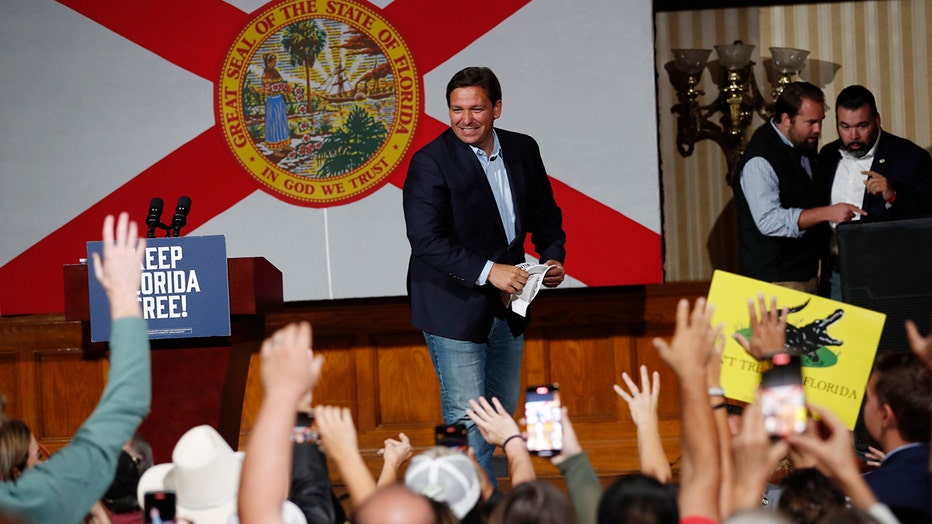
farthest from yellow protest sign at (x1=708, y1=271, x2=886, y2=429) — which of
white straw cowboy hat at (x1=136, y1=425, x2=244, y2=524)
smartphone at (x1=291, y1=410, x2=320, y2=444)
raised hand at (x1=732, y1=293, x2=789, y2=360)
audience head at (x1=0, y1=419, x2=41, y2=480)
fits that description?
audience head at (x1=0, y1=419, x2=41, y2=480)

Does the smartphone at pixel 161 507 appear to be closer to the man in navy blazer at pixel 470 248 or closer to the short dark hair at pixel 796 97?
the man in navy blazer at pixel 470 248

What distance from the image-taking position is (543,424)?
7.73ft

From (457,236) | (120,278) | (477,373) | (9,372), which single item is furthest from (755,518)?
(9,372)

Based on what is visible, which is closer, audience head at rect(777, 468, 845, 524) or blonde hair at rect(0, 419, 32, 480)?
audience head at rect(777, 468, 845, 524)

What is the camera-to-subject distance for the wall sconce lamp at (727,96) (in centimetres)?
525

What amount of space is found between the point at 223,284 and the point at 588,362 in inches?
78.0

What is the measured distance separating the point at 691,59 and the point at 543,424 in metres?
3.27

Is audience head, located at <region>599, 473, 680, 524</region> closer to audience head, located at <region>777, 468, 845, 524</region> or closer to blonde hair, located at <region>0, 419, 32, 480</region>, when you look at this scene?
audience head, located at <region>777, 468, 845, 524</region>

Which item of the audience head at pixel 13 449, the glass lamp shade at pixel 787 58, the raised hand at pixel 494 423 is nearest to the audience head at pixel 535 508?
the raised hand at pixel 494 423

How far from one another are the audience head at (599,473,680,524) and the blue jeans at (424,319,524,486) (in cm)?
170

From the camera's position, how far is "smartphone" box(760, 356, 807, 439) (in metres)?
1.95

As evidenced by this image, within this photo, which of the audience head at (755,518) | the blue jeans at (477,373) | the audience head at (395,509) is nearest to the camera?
the audience head at (755,518)

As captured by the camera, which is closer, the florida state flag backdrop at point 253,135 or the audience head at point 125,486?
the audience head at point 125,486

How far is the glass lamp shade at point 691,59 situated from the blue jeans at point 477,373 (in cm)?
200
